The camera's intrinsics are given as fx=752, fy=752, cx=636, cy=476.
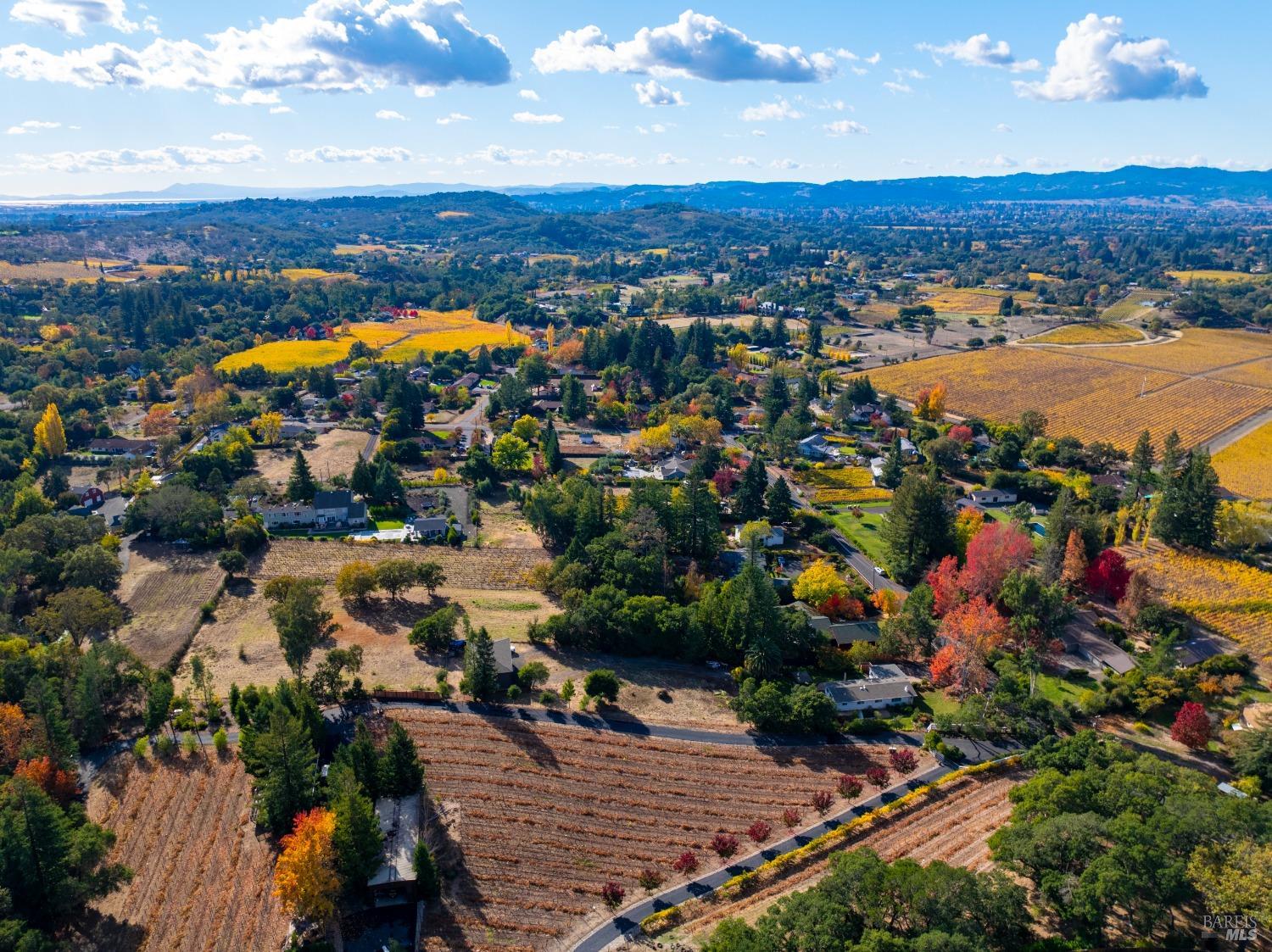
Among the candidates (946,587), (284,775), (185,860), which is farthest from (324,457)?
(946,587)

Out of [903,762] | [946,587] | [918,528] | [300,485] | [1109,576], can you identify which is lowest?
[903,762]

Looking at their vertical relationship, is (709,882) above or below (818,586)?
below

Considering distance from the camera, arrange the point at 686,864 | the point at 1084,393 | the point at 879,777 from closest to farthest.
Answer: the point at 686,864 → the point at 879,777 → the point at 1084,393

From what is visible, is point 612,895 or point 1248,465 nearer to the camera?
point 612,895

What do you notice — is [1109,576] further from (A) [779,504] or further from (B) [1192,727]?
(A) [779,504]

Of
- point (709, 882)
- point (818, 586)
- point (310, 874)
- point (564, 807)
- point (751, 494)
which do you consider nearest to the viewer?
point (310, 874)

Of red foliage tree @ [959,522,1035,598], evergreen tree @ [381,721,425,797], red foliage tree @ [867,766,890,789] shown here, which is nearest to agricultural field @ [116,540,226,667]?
evergreen tree @ [381,721,425,797]

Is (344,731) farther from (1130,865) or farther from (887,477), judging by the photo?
(887,477)

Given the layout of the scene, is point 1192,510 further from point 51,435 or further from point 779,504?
point 51,435
